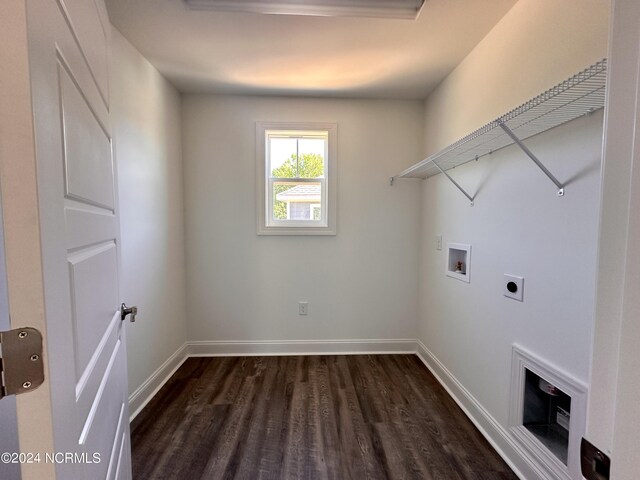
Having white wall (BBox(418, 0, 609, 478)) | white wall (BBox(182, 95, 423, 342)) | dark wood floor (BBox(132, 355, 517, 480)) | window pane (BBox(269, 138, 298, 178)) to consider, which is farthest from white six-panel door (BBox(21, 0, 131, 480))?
window pane (BBox(269, 138, 298, 178))

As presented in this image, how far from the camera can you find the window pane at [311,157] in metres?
2.67

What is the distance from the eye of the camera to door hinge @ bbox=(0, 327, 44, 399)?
1.28 feet

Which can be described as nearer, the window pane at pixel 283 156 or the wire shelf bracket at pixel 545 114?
the wire shelf bracket at pixel 545 114

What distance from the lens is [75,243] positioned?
0.61 m

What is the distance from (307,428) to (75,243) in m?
1.68

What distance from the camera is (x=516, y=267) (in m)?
1.44

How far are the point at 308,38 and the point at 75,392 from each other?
78.9 inches

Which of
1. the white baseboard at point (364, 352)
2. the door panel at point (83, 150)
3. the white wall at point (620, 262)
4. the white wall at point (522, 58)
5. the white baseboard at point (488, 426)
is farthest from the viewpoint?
the white baseboard at point (364, 352)

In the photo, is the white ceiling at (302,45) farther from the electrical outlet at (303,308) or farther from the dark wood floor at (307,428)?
the dark wood floor at (307,428)

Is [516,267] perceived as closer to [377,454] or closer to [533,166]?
[533,166]

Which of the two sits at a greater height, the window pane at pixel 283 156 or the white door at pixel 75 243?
the window pane at pixel 283 156

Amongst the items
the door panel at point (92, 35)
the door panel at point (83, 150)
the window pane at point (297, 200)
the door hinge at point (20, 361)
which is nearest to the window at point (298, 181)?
the window pane at point (297, 200)

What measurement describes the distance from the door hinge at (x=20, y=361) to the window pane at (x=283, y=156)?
2.39 metres

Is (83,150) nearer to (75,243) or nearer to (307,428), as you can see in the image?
(75,243)
